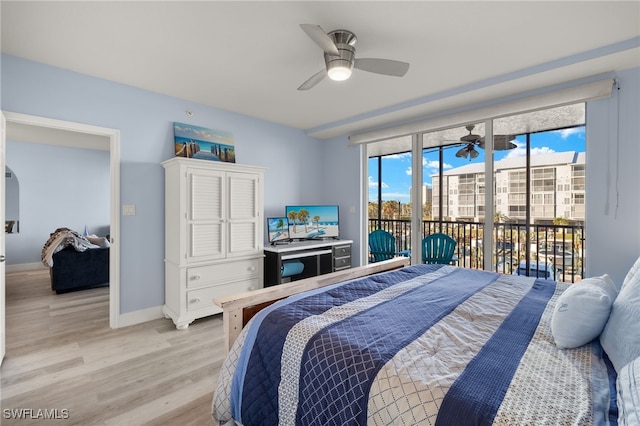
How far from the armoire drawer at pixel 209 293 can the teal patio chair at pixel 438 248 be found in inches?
85.4

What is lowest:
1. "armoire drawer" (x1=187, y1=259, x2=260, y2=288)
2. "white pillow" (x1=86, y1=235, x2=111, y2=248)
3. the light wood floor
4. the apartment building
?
the light wood floor

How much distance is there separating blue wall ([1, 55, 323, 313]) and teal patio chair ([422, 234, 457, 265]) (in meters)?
2.52

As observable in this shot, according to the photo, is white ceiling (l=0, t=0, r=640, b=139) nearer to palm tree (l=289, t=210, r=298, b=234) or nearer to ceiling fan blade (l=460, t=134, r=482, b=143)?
ceiling fan blade (l=460, t=134, r=482, b=143)

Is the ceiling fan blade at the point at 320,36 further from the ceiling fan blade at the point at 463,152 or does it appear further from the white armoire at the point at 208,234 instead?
the ceiling fan blade at the point at 463,152

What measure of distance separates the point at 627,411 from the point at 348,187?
13.4 ft

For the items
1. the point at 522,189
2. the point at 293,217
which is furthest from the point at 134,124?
the point at 522,189

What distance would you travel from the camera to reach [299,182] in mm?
4723

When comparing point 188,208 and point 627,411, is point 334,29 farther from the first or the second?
point 627,411

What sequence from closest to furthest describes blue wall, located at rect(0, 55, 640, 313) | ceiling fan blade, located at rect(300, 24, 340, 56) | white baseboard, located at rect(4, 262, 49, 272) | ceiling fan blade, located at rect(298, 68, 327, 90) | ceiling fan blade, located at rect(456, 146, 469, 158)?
1. ceiling fan blade, located at rect(300, 24, 340, 56)
2. ceiling fan blade, located at rect(298, 68, 327, 90)
3. blue wall, located at rect(0, 55, 640, 313)
4. ceiling fan blade, located at rect(456, 146, 469, 158)
5. white baseboard, located at rect(4, 262, 49, 272)

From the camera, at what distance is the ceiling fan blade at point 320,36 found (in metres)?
1.74

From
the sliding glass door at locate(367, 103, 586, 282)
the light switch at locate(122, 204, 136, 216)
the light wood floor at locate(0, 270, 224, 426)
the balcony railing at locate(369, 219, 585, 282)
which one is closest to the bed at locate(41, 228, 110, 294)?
the light wood floor at locate(0, 270, 224, 426)

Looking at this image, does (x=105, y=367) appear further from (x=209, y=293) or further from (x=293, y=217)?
(x=293, y=217)

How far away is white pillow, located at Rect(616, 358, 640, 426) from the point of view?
27.0 inches

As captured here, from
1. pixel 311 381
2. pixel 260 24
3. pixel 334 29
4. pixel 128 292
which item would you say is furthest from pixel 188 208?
pixel 311 381
